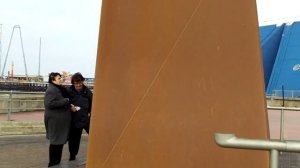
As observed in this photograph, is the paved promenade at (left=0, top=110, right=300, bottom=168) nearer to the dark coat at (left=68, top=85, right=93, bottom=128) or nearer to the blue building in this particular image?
the dark coat at (left=68, top=85, right=93, bottom=128)

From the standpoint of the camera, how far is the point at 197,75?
4199 mm

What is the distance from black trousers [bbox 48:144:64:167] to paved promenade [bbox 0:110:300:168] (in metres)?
0.11

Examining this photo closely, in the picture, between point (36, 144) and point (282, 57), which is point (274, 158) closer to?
point (36, 144)

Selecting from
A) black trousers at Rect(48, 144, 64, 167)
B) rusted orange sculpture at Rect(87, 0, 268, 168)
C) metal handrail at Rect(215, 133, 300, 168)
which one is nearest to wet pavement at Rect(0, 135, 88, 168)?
black trousers at Rect(48, 144, 64, 167)

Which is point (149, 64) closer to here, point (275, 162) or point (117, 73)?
point (117, 73)

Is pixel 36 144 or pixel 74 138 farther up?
pixel 74 138

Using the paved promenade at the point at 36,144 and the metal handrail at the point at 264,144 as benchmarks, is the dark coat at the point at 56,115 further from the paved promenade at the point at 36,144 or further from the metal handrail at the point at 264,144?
the metal handrail at the point at 264,144

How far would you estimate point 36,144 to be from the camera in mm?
10820

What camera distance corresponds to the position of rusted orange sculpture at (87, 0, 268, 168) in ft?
13.3

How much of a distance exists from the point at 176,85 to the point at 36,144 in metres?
7.32

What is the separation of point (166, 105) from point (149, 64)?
1.41 ft

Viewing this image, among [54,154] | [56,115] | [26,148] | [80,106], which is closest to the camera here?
[56,115]

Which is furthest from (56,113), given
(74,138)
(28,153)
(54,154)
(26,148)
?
(26,148)

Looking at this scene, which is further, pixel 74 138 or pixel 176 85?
pixel 74 138
